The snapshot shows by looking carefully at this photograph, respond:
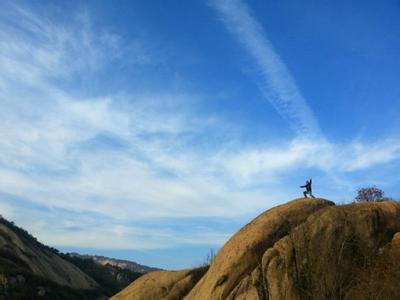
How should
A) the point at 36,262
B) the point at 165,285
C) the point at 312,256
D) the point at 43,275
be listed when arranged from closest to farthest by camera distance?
the point at 312,256
the point at 165,285
the point at 43,275
the point at 36,262

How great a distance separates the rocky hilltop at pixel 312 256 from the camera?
61.8 ft

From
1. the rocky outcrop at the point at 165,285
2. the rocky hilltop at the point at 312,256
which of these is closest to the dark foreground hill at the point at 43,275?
the rocky outcrop at the point at 165,285

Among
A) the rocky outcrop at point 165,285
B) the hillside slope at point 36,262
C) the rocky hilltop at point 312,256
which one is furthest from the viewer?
the hillside slope at point 36,262

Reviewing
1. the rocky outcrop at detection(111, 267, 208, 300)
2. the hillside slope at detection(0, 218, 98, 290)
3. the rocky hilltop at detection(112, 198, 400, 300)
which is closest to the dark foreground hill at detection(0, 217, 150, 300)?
the hillside slope at detection(0, 218, 98, 290)

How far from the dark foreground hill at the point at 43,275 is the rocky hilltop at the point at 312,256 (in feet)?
153

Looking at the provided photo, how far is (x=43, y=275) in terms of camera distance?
80.1m

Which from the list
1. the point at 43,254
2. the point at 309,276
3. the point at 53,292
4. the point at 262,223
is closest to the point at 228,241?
the point at 262,223

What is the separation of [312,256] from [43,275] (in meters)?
68.9

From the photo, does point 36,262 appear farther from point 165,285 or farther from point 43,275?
point 165,285

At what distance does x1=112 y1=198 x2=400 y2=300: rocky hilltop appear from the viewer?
18.8 metres

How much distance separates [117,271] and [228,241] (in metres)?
101

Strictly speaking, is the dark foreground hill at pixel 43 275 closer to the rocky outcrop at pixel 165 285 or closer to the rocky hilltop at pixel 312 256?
the rocky outcrop at pixel 165 285

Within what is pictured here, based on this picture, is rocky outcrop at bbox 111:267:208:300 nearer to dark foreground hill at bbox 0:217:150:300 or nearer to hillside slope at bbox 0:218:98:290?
dark foreground hill at bbox 0:217:150:300

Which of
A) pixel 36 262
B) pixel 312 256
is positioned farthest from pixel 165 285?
pixel 36 262
